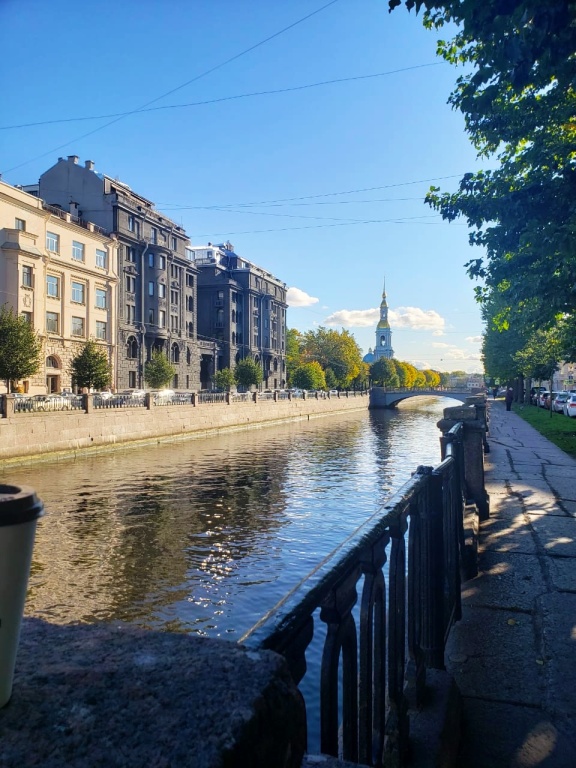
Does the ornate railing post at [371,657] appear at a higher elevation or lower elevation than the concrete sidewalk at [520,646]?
higher

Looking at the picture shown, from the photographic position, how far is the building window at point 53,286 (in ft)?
127

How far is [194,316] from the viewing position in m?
57.2

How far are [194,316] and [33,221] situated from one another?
71.5ft

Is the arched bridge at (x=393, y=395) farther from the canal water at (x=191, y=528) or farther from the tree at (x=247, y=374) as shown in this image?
the canal water at (x=191, y=528)

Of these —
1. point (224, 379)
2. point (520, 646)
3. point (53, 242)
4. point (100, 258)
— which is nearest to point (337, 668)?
point (520, 646)

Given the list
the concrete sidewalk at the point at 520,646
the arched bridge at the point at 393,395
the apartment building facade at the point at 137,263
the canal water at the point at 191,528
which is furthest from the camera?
the arched bridge at the point at 393,395

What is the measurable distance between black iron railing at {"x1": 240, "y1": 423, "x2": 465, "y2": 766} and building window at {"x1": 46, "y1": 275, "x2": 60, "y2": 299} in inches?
1564

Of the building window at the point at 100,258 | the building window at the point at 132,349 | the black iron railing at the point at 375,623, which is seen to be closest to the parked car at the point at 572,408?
the black iron railing at the point at 375,623

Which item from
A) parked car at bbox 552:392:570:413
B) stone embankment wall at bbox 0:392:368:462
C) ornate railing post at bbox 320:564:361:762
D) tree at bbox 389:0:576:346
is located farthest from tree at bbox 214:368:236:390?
ornate railing post at bbox 320:564:361:762

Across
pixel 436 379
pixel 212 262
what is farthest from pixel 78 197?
pixel 436 379

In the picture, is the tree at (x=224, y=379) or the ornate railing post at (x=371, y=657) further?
the tree at (x=224, y=379)

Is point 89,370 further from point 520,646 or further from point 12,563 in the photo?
point 12,563

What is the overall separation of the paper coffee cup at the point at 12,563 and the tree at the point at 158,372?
4493 centimetres

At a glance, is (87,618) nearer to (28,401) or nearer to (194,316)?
(28,401)
